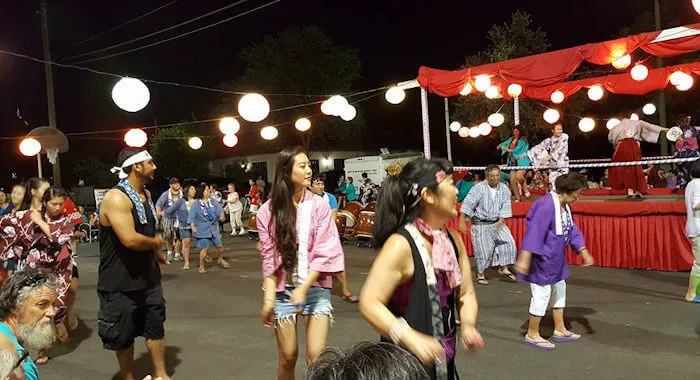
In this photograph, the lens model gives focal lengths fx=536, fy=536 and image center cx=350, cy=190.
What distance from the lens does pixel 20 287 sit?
2842 mm

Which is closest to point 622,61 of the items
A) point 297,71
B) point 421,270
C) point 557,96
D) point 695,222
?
point 695,222

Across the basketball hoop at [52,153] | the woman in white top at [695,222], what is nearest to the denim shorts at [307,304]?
the woman in white top at [695,222]

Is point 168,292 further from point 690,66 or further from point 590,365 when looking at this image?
point 690,66

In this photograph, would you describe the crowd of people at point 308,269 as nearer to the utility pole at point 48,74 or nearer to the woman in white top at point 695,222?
the woman in white top at point 695,222

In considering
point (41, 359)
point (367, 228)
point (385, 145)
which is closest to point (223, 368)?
point (41, 359)

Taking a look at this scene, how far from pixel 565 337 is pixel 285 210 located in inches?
135

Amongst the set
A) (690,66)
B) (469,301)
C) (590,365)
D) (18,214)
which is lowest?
(590,365)

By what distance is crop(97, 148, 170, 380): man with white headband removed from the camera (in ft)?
12.9

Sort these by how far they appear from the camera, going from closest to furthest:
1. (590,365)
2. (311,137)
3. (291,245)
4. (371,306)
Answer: (371,306), (291,245), (590,365), (311,137)

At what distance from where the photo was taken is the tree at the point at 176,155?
34.4 meters

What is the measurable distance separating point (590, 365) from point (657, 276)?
421cm

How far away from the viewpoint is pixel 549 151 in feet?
37.8

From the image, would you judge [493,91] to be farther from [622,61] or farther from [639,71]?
[622,61]

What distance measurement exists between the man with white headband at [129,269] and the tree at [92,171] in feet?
106
